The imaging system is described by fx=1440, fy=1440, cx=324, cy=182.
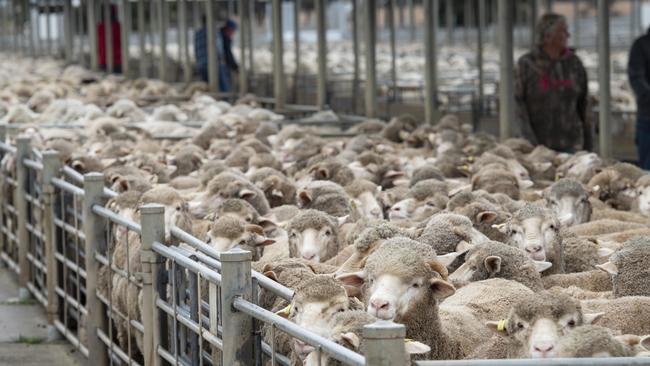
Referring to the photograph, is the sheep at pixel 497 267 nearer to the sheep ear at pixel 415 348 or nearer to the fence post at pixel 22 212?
the sheep ear at pixel 415 348

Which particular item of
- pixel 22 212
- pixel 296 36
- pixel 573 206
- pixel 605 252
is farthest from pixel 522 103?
pixel 296 36

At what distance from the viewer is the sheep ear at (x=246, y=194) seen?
9.59m

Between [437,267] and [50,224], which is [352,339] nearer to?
[437,267]

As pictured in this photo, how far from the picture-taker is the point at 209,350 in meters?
6.96

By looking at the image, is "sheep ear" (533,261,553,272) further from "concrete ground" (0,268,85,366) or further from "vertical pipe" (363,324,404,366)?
"concrete ground" (0,268,85,366)

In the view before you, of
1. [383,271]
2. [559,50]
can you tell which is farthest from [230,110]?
[383,271]

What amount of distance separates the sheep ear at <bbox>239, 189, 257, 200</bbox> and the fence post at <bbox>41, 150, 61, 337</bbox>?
1.59 meters

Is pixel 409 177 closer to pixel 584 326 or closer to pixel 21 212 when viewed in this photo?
pixel 21 212

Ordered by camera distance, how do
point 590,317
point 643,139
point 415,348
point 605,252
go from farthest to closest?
point 643,139
point 605,252
point 590,317
point 415,348

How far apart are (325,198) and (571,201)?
1.61m

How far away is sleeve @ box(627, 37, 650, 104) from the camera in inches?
499

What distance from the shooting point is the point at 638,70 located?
41.8 ft

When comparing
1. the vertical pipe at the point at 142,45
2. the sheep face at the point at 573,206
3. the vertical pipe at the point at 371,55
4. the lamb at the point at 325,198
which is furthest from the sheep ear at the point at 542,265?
the vertical pipe at the point at 142,45

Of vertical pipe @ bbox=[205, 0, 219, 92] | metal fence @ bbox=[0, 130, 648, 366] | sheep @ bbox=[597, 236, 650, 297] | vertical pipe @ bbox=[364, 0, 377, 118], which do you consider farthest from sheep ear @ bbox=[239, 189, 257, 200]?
vertical pipe @ bbox=[205, 0, 219, 92]
